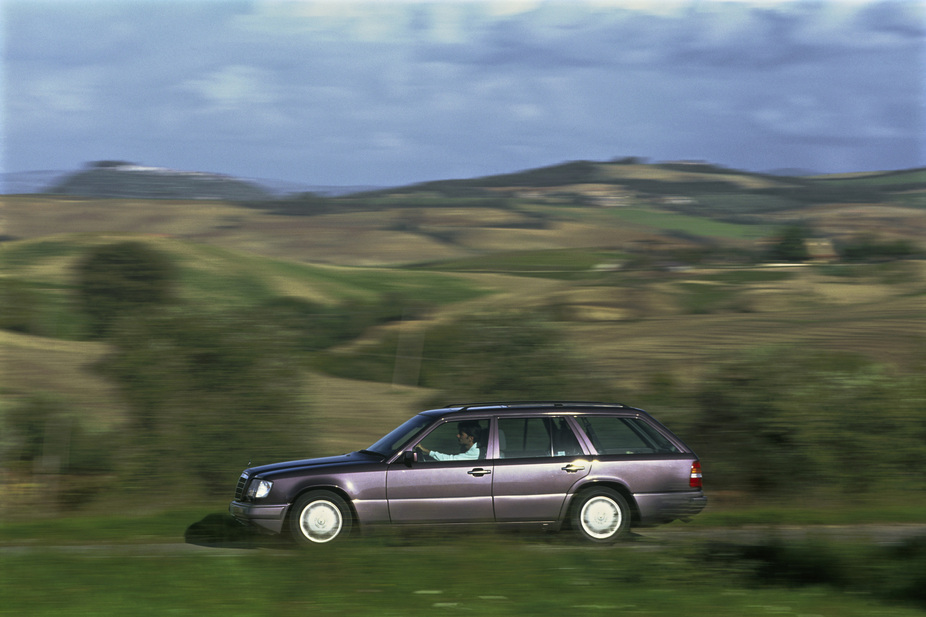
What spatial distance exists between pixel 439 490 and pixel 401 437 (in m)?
0.85

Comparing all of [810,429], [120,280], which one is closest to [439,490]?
[810,429]

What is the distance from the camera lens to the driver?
924 cm

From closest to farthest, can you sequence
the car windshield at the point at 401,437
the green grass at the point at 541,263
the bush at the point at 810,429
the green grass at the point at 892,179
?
the car windshield at the point at 401,437
the bush at the point at 810,429
the green grass at the point at 541,263
the green grass at the point at 892,179

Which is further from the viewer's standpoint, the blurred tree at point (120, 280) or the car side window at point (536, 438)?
the blurred tree at point (120, 280)

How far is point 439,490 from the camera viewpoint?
9031 millimetres

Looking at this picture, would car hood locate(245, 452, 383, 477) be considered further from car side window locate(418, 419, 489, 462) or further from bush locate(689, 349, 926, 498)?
bush locate(689, 349, 926, 498)

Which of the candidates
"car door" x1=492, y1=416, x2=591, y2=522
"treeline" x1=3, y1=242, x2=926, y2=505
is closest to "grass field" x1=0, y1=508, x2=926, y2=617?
"car door" x1=492, y1=416, x2=591, y2=522

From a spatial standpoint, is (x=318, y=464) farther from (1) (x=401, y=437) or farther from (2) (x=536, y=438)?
(2) (x=536, y=438)

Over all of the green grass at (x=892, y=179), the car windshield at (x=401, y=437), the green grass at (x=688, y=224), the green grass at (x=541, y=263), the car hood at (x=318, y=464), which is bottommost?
the car hood at (x=318, y=464)

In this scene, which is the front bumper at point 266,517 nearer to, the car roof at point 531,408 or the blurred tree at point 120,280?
the car roof at point 531,408

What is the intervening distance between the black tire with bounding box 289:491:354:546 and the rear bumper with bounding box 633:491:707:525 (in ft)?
9.20

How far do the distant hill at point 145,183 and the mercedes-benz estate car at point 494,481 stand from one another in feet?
46.4

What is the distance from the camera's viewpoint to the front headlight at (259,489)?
8.95 meters

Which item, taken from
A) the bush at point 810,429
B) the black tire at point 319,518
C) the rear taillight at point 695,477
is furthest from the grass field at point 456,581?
the bush at point 810,429
